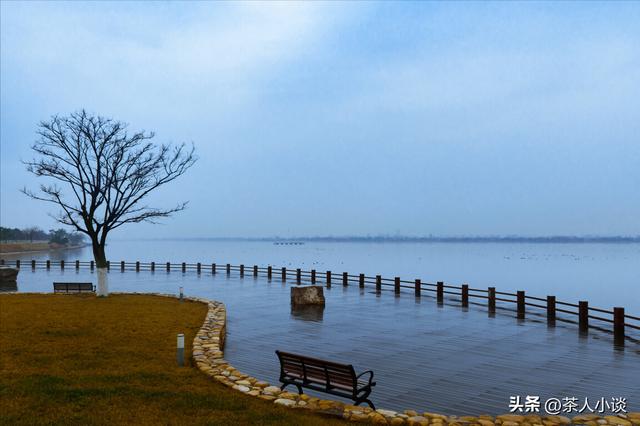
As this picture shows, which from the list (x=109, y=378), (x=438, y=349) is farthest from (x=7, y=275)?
(x=438, y=349)

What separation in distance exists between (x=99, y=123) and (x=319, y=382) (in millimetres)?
21079

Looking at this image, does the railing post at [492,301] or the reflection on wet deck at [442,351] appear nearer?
the reflection on wet deck at [442,351]

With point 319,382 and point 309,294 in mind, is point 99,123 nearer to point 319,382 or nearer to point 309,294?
point 309,294

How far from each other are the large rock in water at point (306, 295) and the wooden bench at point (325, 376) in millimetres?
12527

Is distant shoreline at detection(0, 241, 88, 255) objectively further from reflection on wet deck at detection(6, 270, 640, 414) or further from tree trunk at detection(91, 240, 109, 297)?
reflection on wet deck at detection(6, 270, 640, 414)

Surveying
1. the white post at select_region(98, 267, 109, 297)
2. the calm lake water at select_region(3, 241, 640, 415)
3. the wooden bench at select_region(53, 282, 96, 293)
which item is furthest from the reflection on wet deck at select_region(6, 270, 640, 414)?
the wooden bench at select_region(53, 282, 96, 293)

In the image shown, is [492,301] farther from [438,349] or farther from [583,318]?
[438,349]

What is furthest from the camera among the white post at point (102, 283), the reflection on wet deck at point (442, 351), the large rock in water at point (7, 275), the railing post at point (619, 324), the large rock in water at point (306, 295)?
the large rock in water at point (7, 275)

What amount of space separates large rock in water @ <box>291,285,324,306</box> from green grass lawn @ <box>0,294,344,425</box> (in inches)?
235

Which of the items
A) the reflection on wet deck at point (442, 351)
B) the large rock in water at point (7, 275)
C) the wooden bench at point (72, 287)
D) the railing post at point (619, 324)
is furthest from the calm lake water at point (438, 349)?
the large rock in water at point (7, 275)

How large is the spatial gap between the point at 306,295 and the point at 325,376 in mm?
13626

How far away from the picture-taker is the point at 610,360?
1246cm

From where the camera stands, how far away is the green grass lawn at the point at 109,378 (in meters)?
7.13

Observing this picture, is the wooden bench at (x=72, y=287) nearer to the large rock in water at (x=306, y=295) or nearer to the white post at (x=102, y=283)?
the white post at (x=102, y=283)
